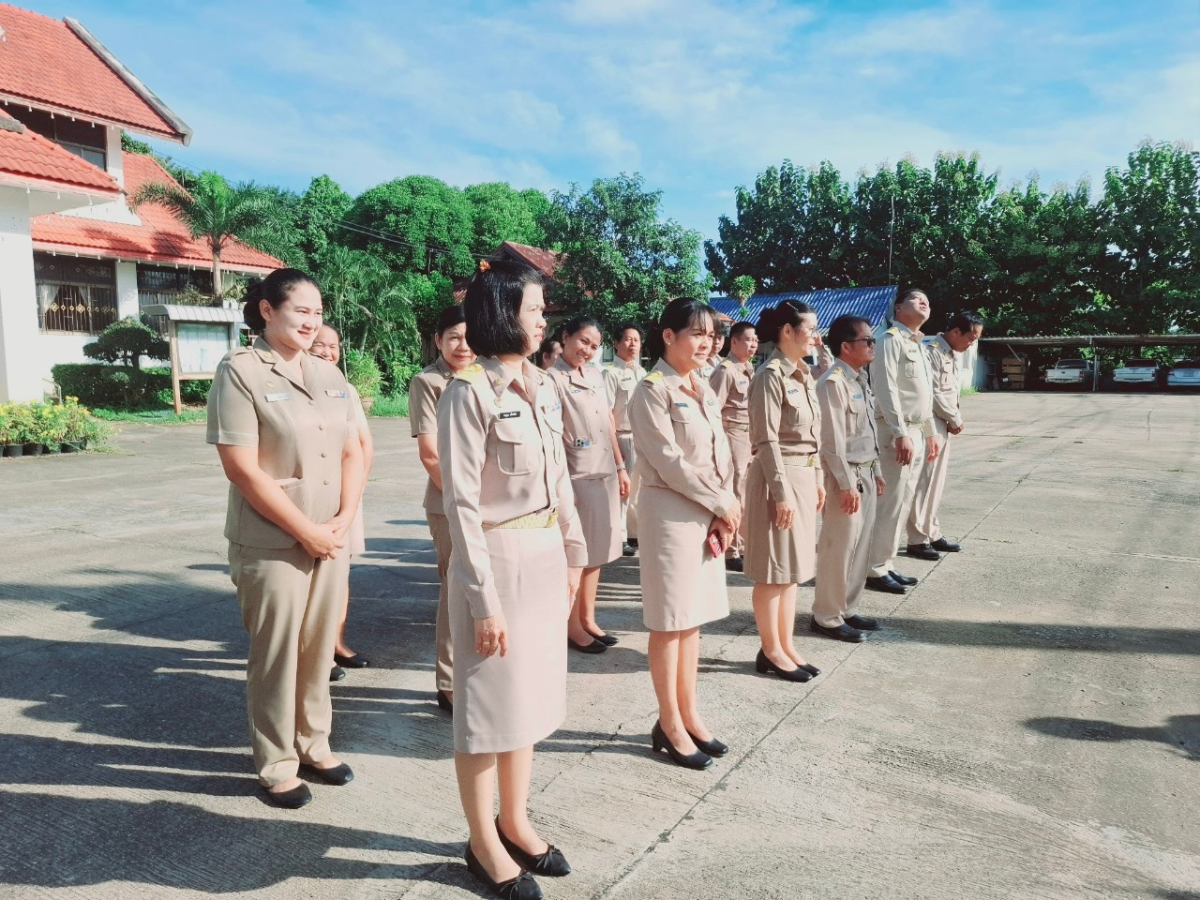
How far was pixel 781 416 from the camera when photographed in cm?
389

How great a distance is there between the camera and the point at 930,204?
31.8 metres

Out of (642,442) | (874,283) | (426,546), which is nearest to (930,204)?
(874,283)

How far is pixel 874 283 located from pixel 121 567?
31.5m

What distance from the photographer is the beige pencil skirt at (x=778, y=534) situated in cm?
376

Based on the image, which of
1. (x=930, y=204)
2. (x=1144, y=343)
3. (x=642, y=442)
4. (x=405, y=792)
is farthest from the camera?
(x=930, y=204)

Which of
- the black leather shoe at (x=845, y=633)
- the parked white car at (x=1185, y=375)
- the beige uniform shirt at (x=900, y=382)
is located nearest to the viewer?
the black leather shoe at (x=845, y=633)

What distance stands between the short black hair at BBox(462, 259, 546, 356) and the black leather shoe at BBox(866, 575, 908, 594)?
3.80 metres

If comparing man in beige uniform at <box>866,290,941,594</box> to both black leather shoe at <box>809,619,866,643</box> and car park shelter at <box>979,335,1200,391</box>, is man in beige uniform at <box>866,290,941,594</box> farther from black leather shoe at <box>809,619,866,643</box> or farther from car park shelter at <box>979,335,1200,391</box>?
car park shelter at <box>979,335,1200,391</box>

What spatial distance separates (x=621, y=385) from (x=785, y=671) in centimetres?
313

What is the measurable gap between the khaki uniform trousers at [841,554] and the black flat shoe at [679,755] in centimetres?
161

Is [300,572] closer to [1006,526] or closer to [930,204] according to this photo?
[1006,526]

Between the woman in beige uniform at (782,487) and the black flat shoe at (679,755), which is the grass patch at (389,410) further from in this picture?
the black flat shoe at (679,755)

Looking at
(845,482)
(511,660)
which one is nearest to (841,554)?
(845,482)

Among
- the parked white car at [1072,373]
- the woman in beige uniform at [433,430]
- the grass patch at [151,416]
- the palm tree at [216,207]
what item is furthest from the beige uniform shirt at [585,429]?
the parked white car at [1072,373]
